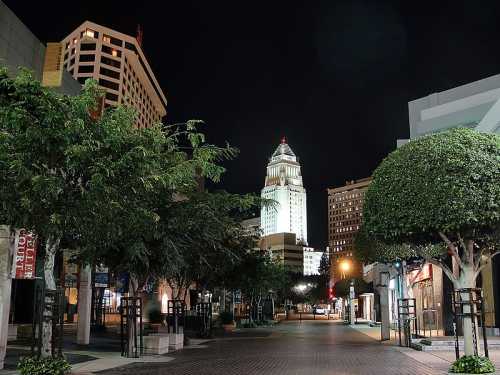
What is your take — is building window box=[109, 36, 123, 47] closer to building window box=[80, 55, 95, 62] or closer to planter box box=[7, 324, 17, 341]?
building window box=[80, 55, 95, 62]

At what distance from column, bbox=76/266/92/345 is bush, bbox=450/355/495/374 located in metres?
15.1

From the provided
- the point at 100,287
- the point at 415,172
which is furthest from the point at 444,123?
the point at 415,172

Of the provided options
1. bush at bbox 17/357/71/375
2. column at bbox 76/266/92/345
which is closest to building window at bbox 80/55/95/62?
column at bbox 76/266/92/345

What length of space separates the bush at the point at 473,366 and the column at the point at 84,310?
15110 mm

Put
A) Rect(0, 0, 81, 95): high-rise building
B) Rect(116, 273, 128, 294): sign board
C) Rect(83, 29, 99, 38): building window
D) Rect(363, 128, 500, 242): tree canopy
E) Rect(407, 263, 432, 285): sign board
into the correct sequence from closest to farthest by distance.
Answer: Rect(363, 128, 500, 242): tree canopy < Rect(0, 0, 81, 95): high-rise building < Rect(116, 273, 128, 294): sign board < Rect(407, 263, 432, 285): sign board < Rect(83, 29, 99, 38): building window

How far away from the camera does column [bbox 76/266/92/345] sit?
78.4ft

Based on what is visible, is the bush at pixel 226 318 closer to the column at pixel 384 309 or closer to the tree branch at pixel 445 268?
the column at pixel 384 309

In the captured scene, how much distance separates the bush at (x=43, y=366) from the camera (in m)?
12.3

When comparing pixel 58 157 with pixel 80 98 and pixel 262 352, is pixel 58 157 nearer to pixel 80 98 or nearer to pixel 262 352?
pixel 80 98

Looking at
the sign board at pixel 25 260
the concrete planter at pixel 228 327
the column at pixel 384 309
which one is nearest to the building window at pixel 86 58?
the concrete planter at pixel 228 327

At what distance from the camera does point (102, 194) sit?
12.6 m

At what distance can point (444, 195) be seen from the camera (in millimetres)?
13789

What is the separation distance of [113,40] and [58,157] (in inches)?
5064

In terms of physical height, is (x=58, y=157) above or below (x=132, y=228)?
above
